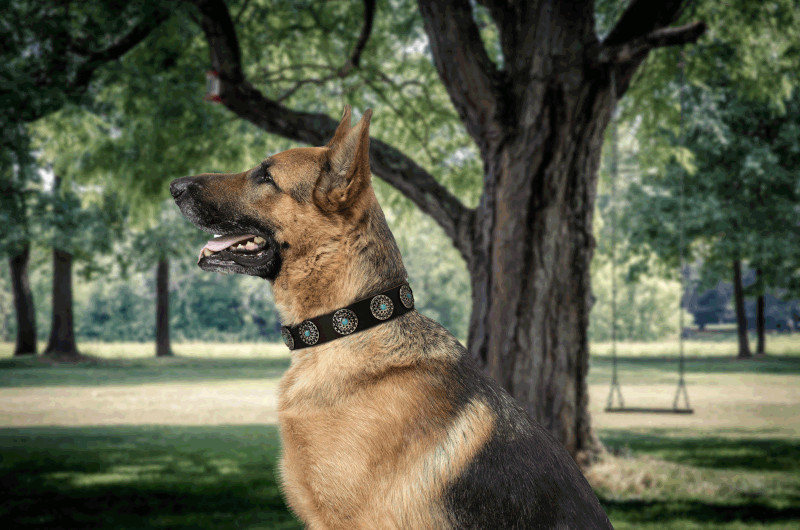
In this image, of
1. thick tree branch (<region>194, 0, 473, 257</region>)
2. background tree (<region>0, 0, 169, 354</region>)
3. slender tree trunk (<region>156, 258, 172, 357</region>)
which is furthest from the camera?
slender tree trunk (<region>156, 258, 172, 357</region>)

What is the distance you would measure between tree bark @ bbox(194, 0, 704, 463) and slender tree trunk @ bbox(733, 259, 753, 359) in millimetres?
25005

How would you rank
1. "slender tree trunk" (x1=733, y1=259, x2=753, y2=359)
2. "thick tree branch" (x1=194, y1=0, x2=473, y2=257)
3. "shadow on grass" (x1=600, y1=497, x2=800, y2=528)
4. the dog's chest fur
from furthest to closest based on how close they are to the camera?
"slender tree trunk" (x1=733, y1=259, x2=753, y2=359) → "thick tree branch" (x1=194, y1=0, x2=473, y2=257) → "shadow on grass" (x1=600, y1=497, x2=800, y2=528) → the dog's chest fur

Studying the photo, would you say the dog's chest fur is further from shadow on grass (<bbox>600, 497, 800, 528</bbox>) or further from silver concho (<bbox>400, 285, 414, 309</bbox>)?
shadow on grass (<bbox>600, 497, 800, 528</bbox>)

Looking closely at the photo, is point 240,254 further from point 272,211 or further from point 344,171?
point 344,171

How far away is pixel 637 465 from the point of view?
867 cm

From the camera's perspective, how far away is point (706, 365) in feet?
98.6

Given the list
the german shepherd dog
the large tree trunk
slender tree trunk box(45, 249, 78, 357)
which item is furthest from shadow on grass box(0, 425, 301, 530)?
slender tree trunk box(45, 249, 78, 357)

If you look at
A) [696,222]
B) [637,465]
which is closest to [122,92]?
[637,465]

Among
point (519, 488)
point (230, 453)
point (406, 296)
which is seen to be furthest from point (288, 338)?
point (230, 453)

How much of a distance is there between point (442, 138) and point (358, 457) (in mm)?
11072

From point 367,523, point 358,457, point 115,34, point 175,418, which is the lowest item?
point 175,418

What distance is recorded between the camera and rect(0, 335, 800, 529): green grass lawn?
7.21 meters

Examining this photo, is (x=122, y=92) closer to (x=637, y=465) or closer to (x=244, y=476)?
(x=244, y=476)

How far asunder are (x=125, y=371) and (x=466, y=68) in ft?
72.6
